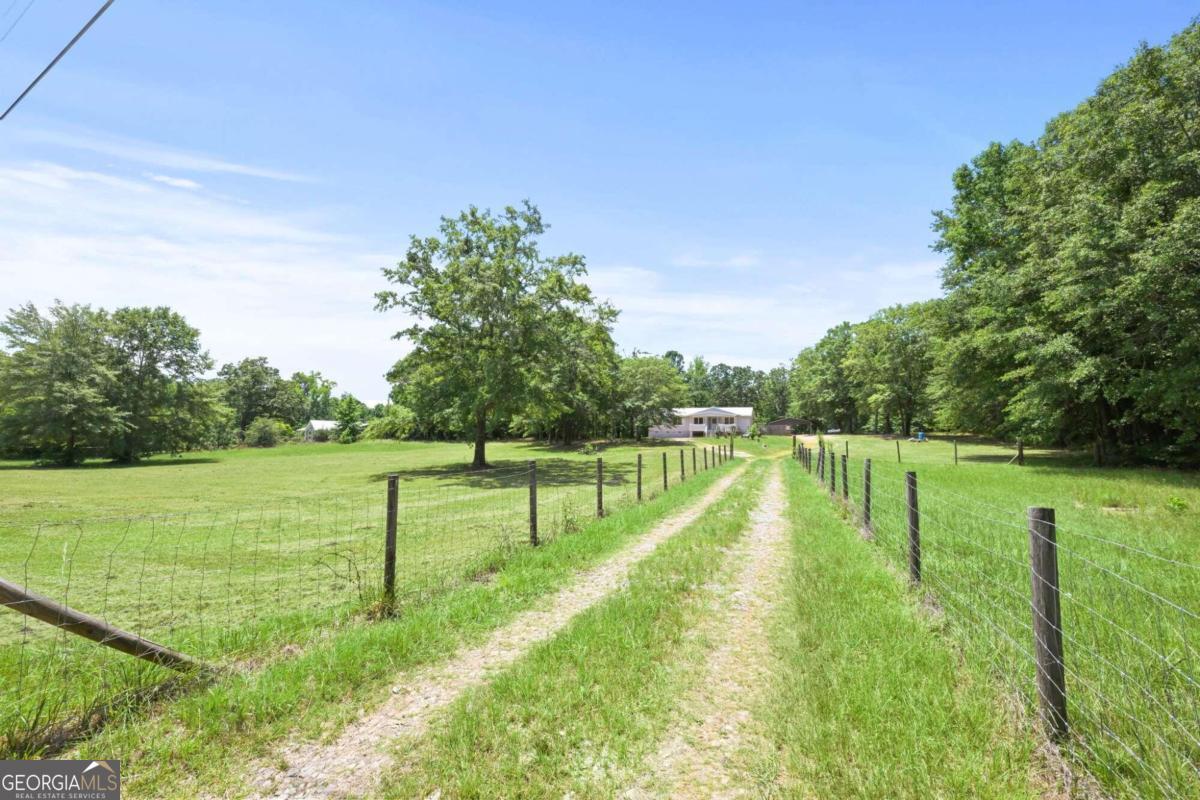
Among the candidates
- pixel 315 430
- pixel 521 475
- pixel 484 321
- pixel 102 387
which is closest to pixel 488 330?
pixel 484 321

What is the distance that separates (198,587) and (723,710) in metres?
7.63

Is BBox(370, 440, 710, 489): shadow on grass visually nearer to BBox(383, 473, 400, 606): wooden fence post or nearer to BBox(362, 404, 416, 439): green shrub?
BBox(383, 473, 400, 606): wooden fence post

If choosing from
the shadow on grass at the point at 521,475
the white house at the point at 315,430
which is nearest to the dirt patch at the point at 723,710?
the shadow on grass at the point at 521,475

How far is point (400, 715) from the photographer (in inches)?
148

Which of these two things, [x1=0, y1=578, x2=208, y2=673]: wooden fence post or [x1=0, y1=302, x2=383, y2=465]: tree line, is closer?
[x1=0, y1=578, x2=208, y2=673]: wooden fence post

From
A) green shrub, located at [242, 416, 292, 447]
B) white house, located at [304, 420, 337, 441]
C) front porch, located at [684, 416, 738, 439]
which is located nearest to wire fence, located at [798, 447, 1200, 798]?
front porch, located at [684, 416, 738, 439]

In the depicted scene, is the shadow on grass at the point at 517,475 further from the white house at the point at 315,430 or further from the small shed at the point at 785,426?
the small shed at the point at 785,426

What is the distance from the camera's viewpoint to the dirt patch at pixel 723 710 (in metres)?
2.98

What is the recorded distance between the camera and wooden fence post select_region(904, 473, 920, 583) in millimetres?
6082

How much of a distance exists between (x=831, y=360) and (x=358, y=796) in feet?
286

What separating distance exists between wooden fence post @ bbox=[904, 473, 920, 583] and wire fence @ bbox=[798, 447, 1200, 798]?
0.02m

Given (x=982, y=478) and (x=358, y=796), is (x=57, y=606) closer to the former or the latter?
(x=358, y=796)

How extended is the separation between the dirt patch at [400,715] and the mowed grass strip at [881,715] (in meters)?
2.18

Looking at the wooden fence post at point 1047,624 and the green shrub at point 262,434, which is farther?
the green shrub at point 262,434
